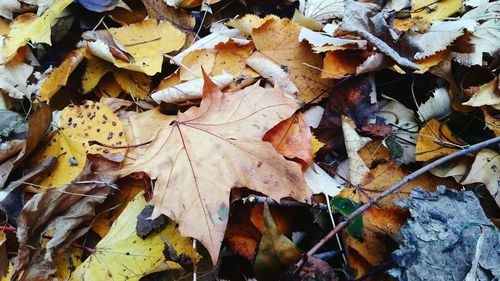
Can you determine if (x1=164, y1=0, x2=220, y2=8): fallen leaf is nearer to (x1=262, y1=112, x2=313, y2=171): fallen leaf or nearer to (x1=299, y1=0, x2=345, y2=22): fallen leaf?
(x1=299, y1=0, x2=345, y2=22): fallen leaf

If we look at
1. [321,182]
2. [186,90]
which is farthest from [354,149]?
[186,90]

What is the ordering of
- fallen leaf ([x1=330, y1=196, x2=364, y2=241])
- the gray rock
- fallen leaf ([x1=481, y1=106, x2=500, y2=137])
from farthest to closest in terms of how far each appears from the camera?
1. fallen leaf ([x1=481, y1=106, x2=500, y2=137])
2. fallen leaf ([x1=330, y1=196, x2=364, y2=241])
3. the gray rock

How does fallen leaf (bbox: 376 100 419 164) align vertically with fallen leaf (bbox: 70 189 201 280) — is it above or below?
above

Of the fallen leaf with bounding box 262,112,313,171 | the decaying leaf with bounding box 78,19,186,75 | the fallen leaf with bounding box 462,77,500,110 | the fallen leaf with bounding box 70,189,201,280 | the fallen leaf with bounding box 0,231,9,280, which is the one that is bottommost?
the fallen leaf with bounding box 0,231,9,280

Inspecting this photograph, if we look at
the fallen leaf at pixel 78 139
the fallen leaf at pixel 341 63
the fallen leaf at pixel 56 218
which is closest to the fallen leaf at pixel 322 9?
the fallen leaf at pixel 341 63

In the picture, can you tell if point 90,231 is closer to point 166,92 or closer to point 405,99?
point 166,92

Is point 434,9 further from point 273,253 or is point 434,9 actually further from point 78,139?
point 78,139

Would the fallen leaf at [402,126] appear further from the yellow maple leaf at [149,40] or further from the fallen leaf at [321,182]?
the yellow maple leaf at [149,40]


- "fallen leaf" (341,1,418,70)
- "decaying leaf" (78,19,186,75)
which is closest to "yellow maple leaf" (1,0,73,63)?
"decaying leaf" (78,19,186,75)
